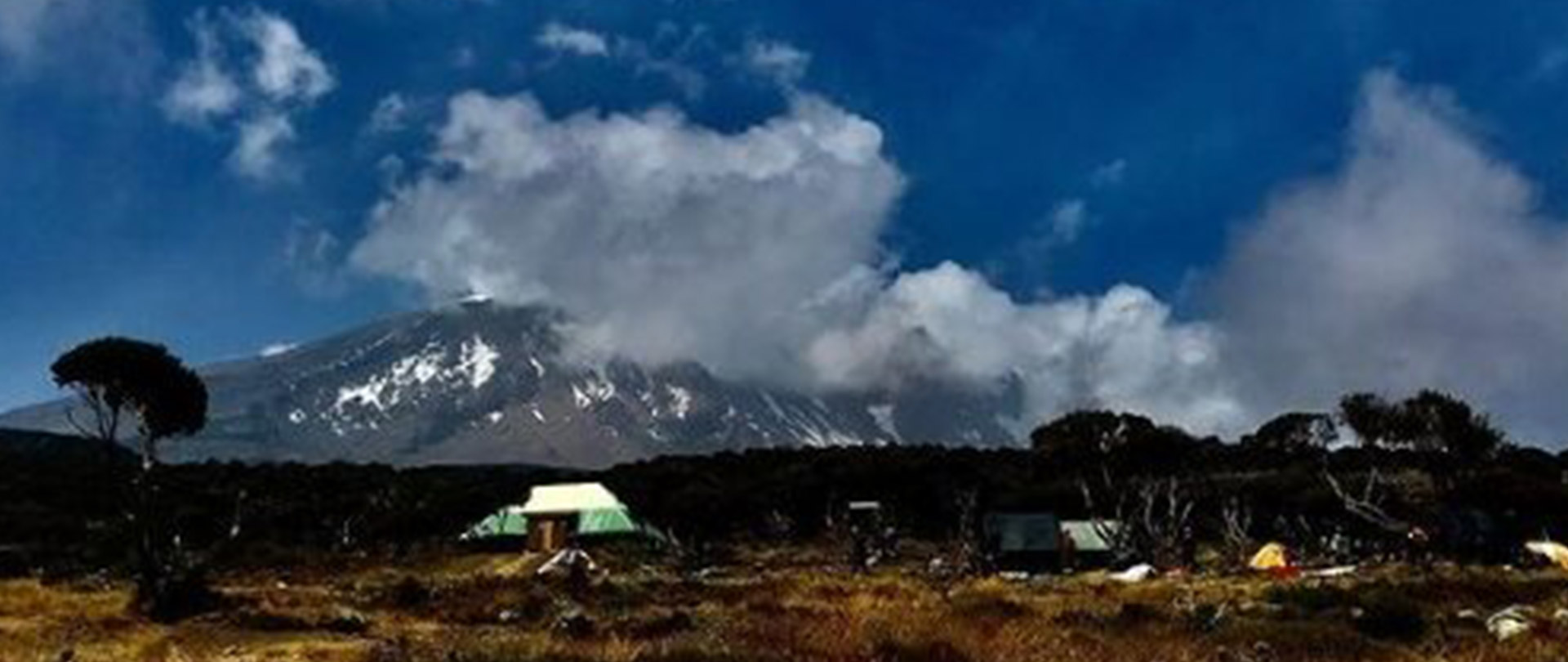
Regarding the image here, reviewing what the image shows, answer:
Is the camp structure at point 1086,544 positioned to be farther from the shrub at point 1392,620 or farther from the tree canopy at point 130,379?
the shrub at point 1392,620

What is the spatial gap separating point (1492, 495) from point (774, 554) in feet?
148

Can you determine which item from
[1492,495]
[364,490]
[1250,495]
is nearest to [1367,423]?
[1492,495]

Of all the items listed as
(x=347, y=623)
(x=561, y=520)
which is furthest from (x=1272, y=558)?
(x=347, y=623)

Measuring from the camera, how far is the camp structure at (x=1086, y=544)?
109 meters

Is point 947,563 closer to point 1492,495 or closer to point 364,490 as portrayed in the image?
point 1492,495

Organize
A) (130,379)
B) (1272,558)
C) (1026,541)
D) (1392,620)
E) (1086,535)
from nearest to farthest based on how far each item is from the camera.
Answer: (1392,620) → (130,379) → (1272,558) → (1026,541) → (1086,535)

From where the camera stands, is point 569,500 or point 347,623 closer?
point 347,623

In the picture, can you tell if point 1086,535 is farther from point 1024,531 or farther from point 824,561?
point 824,561

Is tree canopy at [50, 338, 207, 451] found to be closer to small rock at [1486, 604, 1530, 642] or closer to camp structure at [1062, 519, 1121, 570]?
small rock at [1486, 604, 1530, 642]

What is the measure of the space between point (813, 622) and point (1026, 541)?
255 feet

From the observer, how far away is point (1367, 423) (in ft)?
367

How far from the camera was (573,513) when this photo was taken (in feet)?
404

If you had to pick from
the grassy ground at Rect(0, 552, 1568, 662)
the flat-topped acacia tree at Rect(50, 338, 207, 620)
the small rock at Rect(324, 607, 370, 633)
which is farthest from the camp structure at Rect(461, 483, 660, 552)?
the small rock at Rect(324, 607, 370, 633)

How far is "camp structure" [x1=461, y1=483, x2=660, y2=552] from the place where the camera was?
392 feet
